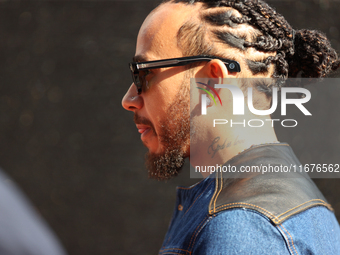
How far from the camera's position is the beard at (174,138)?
1604 millimetres

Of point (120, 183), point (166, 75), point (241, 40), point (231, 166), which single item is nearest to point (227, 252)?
point (231, 166)

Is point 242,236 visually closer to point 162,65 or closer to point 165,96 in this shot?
point 165,96

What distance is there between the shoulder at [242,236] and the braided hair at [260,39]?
80 centimetres

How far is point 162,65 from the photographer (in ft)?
5.25

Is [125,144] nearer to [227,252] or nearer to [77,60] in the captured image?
[77,60]

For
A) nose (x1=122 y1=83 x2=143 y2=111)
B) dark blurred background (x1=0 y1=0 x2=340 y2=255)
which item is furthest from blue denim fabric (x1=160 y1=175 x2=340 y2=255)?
dark blurred background (x1=0 y1=0 x2=340 y2=255)

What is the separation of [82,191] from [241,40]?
113 inches

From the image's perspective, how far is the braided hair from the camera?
5.28 ft

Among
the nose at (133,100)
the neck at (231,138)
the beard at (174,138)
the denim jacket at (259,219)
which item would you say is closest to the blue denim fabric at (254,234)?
the denim jacket at (259,219)

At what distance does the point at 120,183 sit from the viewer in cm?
379

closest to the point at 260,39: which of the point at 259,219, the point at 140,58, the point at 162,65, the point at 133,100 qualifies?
the point at 162,65

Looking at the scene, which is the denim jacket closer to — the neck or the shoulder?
the shoulder

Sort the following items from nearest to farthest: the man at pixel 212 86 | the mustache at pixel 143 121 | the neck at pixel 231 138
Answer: the man at pixel 212 86
the neck at pixel 231 138
the mustache at pixel 143 121

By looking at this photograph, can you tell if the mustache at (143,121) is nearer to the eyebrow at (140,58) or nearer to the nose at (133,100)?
the nose at (133,100)
